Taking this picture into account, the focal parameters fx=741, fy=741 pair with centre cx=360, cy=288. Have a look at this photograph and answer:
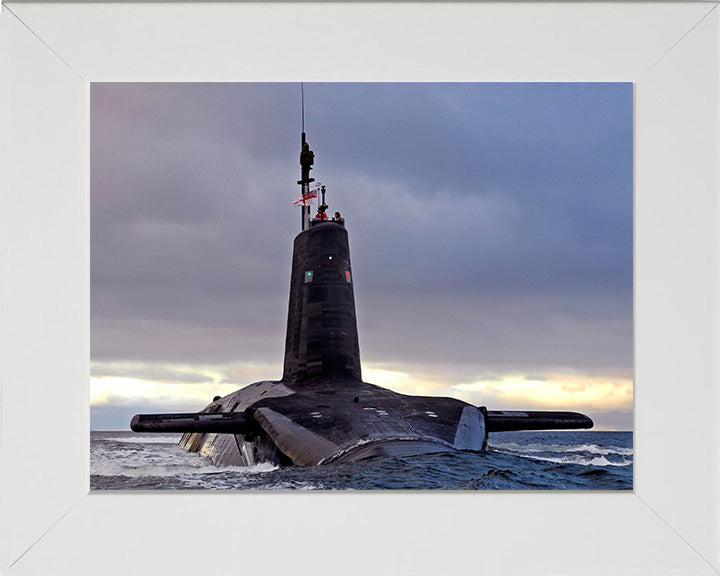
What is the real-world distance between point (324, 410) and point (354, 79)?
7.17m

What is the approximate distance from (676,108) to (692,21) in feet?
1.82

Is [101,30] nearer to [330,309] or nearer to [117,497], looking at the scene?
[117,497]

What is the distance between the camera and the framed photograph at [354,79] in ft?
14.3

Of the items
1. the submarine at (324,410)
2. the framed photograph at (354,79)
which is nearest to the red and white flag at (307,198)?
the submarine at (324,410)

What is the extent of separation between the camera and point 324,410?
37.7ft

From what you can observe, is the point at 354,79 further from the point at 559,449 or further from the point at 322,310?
the point at 559,449

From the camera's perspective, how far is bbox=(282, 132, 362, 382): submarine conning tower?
49.2 feet

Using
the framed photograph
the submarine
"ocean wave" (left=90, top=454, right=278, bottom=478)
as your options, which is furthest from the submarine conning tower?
the framed photograph

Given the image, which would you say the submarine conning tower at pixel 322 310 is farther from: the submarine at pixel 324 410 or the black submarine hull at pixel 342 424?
the black submarine hull at pixel 342 424

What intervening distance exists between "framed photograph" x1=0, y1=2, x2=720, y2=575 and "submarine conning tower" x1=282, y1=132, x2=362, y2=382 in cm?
944

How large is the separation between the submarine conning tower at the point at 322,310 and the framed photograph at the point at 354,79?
944 cm

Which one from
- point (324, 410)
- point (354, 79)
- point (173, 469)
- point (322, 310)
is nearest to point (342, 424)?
point (324, 410)

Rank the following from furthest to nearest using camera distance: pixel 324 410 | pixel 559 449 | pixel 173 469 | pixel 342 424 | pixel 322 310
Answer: pixel 559 449 < pixel 173 469 < pixel 322 310 < pixel 324 410 < pixel 342 424

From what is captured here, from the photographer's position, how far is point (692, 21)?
4418 mm
